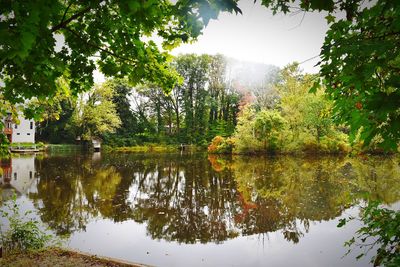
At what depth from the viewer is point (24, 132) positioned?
42.3m

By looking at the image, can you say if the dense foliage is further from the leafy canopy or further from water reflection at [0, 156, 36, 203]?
the leafy canopy

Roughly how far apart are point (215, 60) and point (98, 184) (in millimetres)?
38080

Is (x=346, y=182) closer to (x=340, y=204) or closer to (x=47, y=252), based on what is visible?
(x=340, y=204)

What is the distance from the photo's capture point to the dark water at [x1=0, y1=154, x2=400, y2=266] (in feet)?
20.4

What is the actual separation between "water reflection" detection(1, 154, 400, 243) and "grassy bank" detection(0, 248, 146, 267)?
82.0 inches

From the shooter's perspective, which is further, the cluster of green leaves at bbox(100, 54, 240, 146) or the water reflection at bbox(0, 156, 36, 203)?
the cluster of green leaves at bbox(100, 54, 240, 146)

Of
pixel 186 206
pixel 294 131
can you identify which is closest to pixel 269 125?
pixel 294 131

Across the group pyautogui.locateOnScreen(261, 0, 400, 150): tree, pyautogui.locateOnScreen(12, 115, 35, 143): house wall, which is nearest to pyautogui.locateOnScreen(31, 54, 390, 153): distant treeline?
pyautogui.locateOnScreen(12, 115, 35, 143): house wall

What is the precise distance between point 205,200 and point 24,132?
41.3 metres

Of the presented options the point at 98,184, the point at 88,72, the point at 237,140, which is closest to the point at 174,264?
the point at 88,72

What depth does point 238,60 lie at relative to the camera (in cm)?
4762

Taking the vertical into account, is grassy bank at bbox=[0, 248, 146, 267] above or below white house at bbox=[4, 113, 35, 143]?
below

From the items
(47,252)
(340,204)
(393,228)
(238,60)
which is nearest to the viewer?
(393,228)

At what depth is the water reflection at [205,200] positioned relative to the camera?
306 inches
